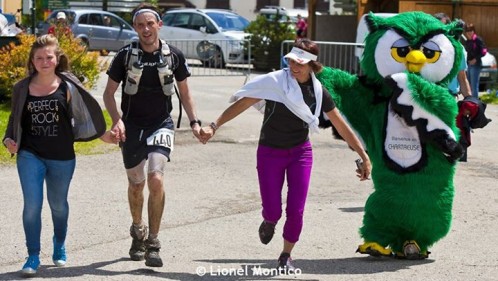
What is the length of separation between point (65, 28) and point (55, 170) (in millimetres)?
9789

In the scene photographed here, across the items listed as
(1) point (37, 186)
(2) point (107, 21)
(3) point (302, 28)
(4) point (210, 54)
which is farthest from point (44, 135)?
(2) point (107, 21)

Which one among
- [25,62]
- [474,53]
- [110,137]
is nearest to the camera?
[110,137]

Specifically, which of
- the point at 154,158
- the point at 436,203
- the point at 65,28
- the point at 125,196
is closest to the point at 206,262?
the point at 154,158

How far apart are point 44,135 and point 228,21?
76.1ft

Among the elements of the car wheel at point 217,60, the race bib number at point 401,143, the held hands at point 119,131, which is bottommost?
the car wheel at point 217,60

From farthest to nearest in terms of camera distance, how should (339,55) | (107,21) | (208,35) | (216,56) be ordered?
(107,21) < (208,35) < (216,56) < (339,55)

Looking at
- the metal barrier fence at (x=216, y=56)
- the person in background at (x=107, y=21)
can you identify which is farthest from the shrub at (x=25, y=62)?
the person in background at (x=107, y=21)

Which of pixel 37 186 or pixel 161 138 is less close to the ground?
pixel 161 138

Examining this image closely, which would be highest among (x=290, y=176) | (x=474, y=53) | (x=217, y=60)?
(x=290, y=176)

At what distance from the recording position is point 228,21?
98.9 feet

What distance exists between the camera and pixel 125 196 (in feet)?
33.9

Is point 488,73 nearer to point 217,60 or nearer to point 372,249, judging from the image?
point 217,60

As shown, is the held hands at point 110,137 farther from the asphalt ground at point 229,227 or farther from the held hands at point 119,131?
the asphalt ground at point 229,227

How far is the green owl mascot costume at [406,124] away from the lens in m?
7.97
